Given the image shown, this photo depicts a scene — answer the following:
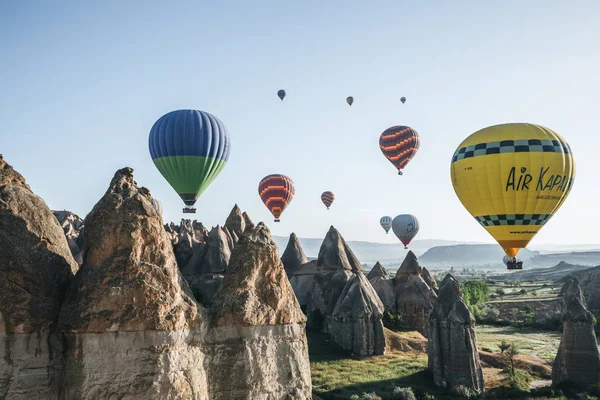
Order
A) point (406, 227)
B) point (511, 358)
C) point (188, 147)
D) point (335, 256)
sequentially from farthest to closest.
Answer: point (406, 227)
point (335, 256)
point (188, 147)
point (511, 358)

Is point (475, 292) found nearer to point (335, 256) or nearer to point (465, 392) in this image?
point (335, 256)

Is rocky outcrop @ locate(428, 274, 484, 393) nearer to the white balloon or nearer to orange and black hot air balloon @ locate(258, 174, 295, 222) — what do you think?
orange and black hot air balloon @ locate(258, 174, 295, 222)

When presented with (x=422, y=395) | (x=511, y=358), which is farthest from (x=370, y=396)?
(x=511, y=358)

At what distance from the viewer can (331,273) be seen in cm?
4812

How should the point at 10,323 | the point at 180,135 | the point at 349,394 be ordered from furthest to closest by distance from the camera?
the point at 180,135, the point at 349,394, the point at 10,323

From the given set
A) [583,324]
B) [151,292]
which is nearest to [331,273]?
[583,324]

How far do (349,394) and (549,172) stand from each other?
1741 centimetres

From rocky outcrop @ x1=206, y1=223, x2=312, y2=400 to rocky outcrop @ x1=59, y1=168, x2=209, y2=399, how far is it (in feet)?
2.22

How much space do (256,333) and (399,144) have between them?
161 feet

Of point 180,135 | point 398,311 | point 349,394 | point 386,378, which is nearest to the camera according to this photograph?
point 349,394

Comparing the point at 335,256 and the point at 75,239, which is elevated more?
the point at 75,239

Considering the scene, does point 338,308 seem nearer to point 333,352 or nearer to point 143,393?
point 333,352

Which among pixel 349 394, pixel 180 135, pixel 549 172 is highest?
pixel 180 135

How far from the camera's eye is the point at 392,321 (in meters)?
49.3
